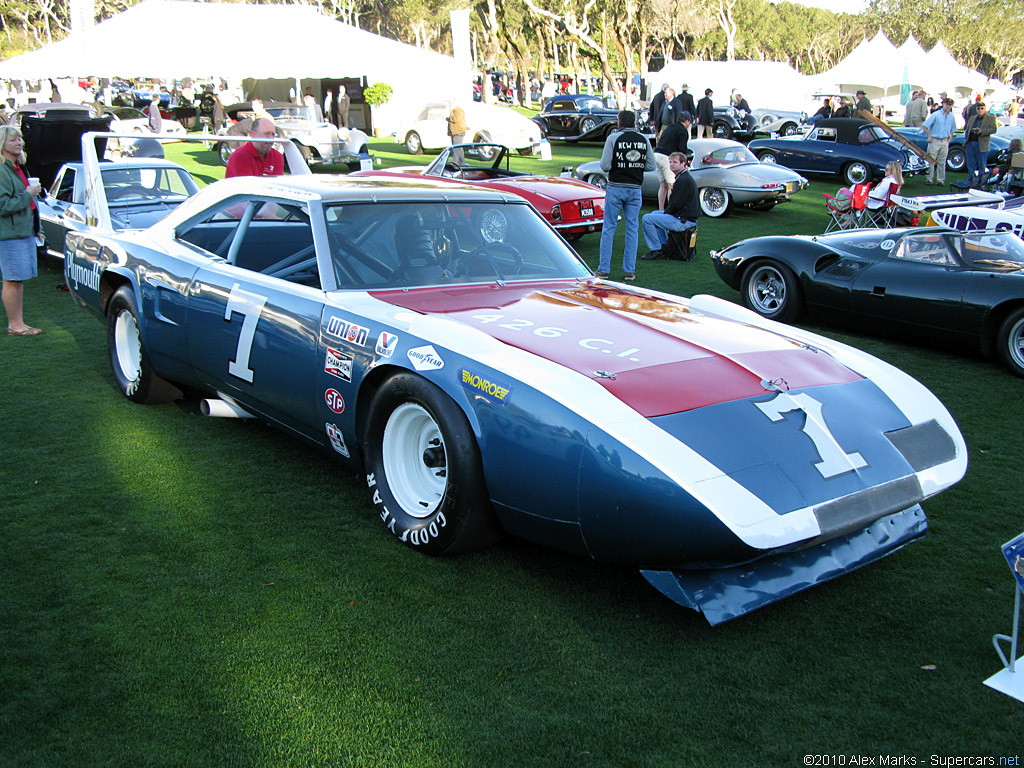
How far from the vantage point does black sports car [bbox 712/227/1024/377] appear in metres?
6.33

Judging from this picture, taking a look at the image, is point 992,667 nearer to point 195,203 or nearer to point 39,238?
point 195,203

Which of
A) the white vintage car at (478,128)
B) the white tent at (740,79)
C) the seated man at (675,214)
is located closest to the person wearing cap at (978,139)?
Answer: the seated man at (675,214)

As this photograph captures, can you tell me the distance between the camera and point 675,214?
10.9 metres

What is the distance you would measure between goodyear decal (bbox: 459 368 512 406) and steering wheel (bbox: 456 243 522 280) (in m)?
1.18

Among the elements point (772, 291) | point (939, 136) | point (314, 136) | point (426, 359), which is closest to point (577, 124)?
point (314, 136)

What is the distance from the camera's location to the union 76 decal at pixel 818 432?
287cm

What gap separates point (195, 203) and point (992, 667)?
461cm

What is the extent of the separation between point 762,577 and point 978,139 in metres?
17.9

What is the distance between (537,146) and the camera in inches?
914

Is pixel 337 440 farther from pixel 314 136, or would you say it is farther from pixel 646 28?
pixel 646 28

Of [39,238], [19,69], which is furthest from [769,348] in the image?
[19,69]

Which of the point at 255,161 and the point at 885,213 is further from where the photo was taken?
the point at 885,213

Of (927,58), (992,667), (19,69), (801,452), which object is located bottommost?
(992,667)

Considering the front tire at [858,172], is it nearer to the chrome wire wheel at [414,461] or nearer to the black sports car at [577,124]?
the black sports car at [577,124]
